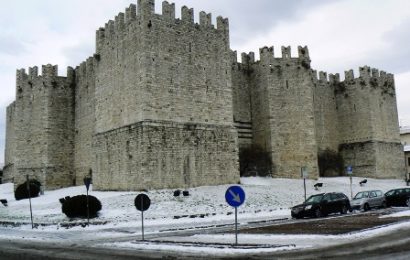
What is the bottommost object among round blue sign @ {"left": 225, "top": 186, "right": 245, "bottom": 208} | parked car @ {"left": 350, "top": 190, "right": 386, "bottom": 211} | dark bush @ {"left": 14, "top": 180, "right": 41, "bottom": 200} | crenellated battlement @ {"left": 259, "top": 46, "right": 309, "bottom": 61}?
parked car @ {"left": 350, "top": 190, "right": 386, "bottom": 211}

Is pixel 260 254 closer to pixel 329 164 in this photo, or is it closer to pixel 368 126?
pixel 329 164

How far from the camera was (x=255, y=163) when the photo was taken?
39.6 metres

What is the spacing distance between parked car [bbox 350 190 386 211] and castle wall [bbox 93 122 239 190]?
9095mm

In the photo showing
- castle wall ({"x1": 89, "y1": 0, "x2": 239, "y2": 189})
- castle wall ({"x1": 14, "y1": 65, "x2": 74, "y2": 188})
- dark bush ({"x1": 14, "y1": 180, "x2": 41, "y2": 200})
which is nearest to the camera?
castle wall ({"x1": 89, "y1": 0, "x2": 239, "y2": 189})

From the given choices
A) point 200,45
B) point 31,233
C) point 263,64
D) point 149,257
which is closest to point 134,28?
point 200,45

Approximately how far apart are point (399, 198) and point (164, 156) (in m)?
13.6

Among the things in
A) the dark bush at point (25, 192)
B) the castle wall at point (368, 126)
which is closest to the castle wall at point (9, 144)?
the dark bush at point (25, 192)

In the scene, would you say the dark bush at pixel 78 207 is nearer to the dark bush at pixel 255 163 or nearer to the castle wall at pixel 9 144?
the dark bush at pixel 255 163

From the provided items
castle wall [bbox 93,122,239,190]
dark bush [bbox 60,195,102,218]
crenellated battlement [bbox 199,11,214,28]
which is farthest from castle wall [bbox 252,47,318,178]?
dark bush [bbox 60,195,102,218]

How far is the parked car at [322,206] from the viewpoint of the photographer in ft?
75.4

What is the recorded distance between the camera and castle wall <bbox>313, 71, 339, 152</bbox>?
1825 inches

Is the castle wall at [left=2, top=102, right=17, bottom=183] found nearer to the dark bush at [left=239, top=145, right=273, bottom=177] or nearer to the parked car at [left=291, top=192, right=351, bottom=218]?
the dark bush at [left=239, top=145, right=273, bottom=177]

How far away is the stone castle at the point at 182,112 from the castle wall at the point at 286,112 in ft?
0.27

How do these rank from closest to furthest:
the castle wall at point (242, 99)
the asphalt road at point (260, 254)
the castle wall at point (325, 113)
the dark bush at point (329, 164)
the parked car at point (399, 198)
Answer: the asphalt road at point (260, 254) → the parked car at point (399, 198) → the castle wall at point (242, 99) → the dark bush at point (329, 164) → the castle wall at point (325, 113)
